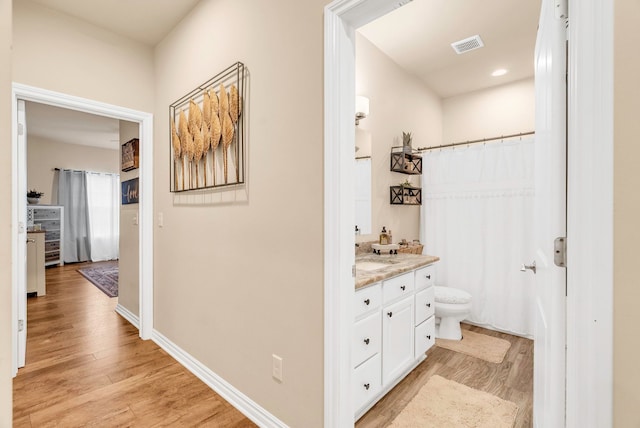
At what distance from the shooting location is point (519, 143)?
297cm

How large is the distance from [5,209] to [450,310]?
293cm

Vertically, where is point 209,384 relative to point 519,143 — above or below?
below

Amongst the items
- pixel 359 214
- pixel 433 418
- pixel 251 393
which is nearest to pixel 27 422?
pixel 251 393

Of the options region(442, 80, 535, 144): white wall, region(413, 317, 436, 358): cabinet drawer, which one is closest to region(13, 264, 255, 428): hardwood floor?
region(413, 317, 436, 358): cabinet drawer

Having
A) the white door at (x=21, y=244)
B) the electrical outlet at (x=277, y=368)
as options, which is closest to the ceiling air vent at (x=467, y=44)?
the electrical outlet at (x=277, y=368)

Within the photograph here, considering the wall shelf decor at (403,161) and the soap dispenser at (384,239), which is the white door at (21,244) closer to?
the soap dispenser at (384,239)

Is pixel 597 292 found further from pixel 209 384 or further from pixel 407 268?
pixel 209 384

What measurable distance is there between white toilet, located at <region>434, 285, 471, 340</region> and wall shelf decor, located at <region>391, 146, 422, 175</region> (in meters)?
1.25

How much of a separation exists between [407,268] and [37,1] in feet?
10.7

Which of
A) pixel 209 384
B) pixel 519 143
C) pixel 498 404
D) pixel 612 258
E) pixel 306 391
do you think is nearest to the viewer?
pixel 612 258

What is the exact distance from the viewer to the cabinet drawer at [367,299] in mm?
1667

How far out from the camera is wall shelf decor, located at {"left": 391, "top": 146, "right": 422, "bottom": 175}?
3.12m

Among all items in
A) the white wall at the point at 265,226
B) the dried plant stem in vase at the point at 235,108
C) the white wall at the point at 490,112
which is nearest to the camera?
the white wall at the point at 265,226

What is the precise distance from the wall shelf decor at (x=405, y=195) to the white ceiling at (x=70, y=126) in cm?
472
